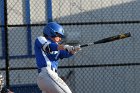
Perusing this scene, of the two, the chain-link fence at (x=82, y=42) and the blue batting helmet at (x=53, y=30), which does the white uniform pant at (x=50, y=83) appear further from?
the chain-link fence at (x=82, y=42)

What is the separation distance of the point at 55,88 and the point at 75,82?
15.0ft

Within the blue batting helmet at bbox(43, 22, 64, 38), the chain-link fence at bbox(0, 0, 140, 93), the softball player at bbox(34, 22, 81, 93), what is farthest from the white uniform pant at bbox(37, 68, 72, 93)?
the chain-link fence at bbox(0, 0, 140, 93)

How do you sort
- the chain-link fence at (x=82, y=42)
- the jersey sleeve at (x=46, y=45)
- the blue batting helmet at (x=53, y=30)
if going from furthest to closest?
the chain-link fence at (x=82, y=42) < the blue batting helmet at (x=53, y=30) < the jersey sleeve at (x=46, y=45)

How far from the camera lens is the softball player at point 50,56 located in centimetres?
683

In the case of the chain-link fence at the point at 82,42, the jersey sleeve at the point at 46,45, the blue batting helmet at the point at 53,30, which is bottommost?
the chain-link fence at the point at 82,42

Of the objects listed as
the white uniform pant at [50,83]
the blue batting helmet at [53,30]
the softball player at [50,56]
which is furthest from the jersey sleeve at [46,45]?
the white uniform pant at [50,83]

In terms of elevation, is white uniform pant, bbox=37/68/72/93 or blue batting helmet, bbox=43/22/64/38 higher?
blue batting helmet, bbox=43/22/64/38

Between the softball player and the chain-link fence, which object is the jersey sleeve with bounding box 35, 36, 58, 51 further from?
the chain-link fence

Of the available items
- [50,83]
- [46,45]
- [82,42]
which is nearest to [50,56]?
[46,45]

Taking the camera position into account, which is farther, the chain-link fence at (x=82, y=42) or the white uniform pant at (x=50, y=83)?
the chain-link fence at (x=82, y=42)

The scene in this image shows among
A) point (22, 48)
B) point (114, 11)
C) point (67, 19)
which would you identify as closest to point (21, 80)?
point (22, 48)

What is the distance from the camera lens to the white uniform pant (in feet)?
22.4

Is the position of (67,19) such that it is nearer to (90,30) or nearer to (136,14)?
(90,30)

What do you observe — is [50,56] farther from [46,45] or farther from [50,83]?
[50,83]
